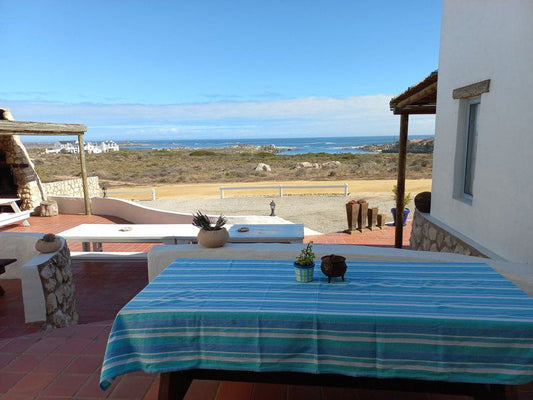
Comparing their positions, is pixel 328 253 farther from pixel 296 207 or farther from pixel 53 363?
pixel 296 207

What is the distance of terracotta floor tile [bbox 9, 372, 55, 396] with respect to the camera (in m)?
3.10

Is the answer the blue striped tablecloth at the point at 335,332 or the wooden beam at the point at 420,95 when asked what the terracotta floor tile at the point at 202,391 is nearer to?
the blue striped tablecloth at the point at 335,332

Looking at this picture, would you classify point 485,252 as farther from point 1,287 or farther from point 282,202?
point 282,202

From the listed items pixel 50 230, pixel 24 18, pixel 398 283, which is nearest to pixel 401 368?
pixel 398 283

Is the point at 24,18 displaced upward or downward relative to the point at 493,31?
upward

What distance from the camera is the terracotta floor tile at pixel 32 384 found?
3.10 m

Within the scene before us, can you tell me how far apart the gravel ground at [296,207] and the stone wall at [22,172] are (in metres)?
4.38

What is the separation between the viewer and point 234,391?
3014 millimetres

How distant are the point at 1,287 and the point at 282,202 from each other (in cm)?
1136

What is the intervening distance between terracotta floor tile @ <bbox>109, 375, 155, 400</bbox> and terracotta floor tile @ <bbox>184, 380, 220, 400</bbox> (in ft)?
1.26

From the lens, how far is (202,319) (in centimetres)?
229

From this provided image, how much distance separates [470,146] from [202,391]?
16.7 ft

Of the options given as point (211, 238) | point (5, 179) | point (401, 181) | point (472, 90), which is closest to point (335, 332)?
point (211, 238)

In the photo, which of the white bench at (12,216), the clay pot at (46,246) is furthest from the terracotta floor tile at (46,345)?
the white bench at (12,216)
